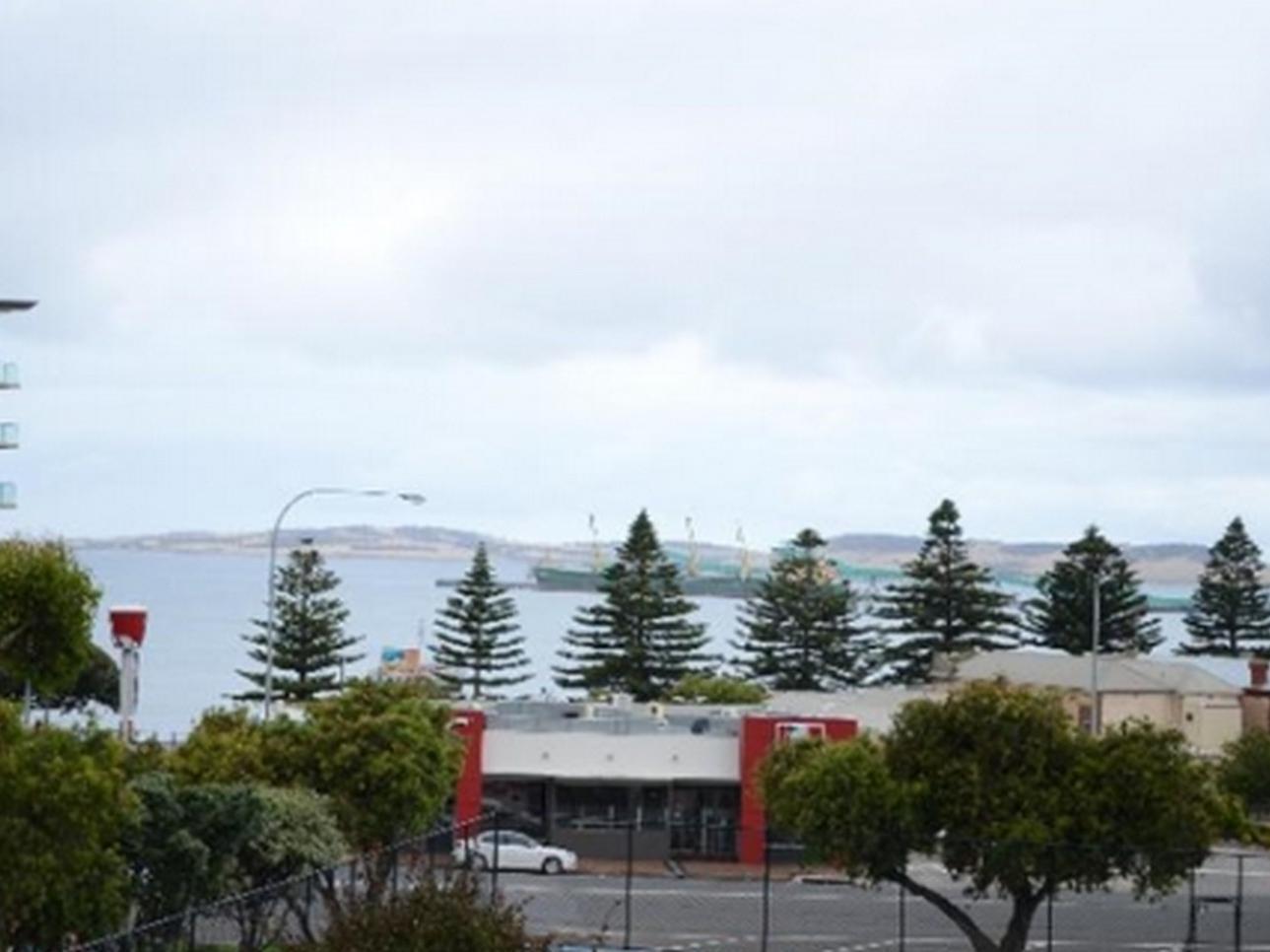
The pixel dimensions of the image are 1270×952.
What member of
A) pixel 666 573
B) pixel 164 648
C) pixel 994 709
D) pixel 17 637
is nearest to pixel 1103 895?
pixel 994 709

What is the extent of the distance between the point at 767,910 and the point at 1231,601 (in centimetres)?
6523

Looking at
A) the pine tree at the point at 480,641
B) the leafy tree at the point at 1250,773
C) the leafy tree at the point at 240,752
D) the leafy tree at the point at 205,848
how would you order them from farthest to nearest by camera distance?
the pine tree at the point at 480,641 → the leafy tree at the point at 1250,773 → the leafy tree at the point at 240,752 → the leafy tree at the point at 205,848

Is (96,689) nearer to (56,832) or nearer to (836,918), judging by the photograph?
(836,918)

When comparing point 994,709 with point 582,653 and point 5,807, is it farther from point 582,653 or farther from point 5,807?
point 582,653

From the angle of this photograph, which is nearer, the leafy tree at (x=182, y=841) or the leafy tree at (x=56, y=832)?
the leafy tree at (x=56, y=832)

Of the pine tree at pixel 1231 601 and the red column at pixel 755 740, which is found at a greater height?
the pine tree at pixel 1231 601

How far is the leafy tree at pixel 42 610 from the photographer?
1054 inches

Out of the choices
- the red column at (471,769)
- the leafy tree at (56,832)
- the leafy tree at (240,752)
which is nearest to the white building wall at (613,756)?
the red column at (471,769)

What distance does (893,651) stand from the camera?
86.0 m

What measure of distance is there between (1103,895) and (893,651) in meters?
46.6

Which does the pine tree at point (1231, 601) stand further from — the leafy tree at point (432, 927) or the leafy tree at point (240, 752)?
the leafy tree at point (432, 927)

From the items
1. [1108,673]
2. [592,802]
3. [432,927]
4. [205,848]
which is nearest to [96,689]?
[592,802]

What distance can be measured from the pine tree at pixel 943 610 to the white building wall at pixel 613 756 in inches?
1295

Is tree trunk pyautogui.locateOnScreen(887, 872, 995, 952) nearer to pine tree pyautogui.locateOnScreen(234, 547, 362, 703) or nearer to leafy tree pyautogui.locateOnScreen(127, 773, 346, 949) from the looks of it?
leafy tree pyautogui.locateOnScreen(127, 773, 346, 949)
